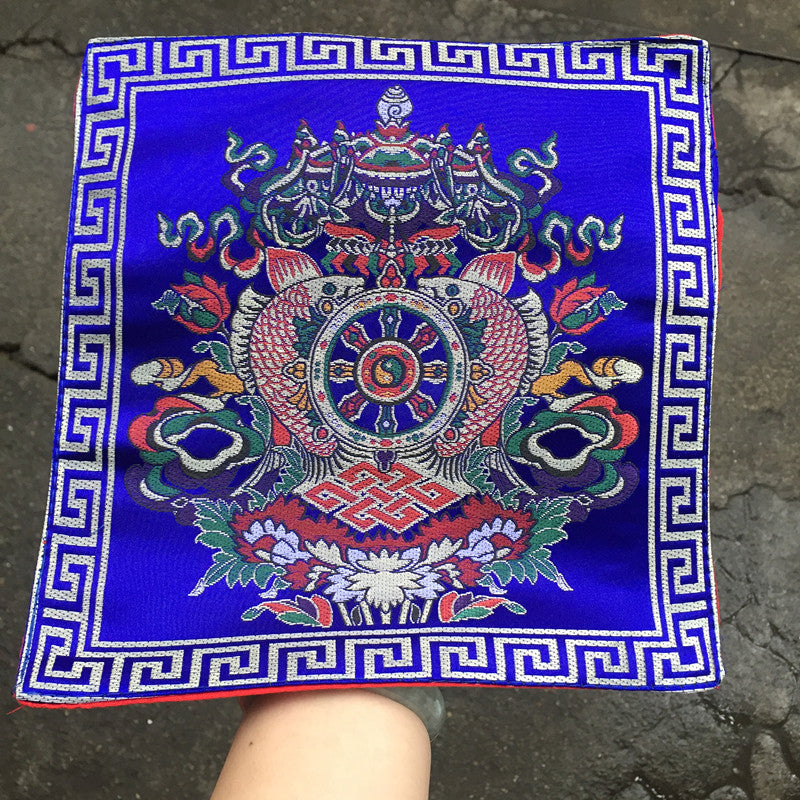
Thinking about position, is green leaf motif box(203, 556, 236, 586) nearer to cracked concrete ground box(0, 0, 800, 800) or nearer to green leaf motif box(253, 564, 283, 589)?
green leaf motif box(253, 564, 283, 589)

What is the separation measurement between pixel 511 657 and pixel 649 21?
0.78 metres

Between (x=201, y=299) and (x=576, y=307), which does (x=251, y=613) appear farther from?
(x=576, y=307)

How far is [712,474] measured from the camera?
868 mm

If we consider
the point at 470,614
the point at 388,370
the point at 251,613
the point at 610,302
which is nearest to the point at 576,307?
the point at 610,302

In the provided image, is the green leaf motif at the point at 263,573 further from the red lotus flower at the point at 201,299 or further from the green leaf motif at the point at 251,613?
the red lotus flower at the point at 201,299

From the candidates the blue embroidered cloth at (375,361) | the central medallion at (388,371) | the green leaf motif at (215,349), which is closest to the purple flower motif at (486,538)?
the blue embroidered cloth at (375,361)

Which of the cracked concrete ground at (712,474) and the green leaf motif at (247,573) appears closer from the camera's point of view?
the green leaf motif at (247,573)

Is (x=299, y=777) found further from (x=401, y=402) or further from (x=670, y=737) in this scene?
(x=670, y=737)

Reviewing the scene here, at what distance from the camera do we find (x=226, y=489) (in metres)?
0.64

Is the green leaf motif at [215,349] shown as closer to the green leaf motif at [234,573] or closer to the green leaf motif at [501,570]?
the green leaf motif at [234,573]

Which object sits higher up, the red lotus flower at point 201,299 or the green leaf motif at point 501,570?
the red lotus flower at point 201,299

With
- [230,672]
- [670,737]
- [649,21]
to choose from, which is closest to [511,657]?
[230,672]

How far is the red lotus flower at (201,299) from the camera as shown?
0.62 meters

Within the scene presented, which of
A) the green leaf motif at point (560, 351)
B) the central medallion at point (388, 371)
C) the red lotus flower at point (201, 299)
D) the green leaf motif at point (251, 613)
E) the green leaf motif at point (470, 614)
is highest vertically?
the red lotus flower at point (201, 299)
